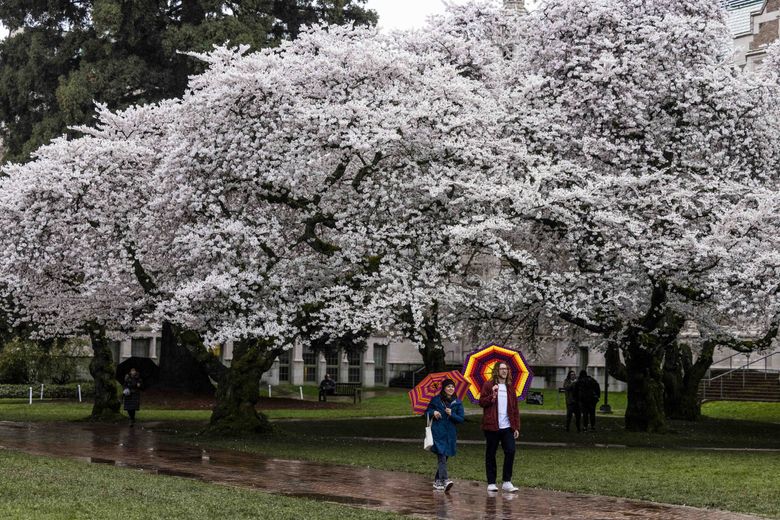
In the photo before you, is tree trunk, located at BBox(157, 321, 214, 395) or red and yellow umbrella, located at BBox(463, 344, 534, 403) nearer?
red and yellow umbrella, located at BBox(463, 344, 534, 403)

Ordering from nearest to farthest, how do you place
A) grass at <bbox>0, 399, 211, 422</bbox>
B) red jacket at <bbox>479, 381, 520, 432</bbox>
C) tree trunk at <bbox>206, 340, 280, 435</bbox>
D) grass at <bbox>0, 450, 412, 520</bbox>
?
grass at <bbox>0, 450, 412, 520</bbox>, red jacket at <bbox>479, 381, 520, 432</bbox>, tree trunk at <bbox>206, 340, 280, 435</bbox>, grass at <bbox>0, 399, 211, 422</bbox>

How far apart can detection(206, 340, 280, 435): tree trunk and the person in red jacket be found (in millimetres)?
12069

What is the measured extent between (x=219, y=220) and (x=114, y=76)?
1977cm

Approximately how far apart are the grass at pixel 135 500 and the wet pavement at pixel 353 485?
84cm

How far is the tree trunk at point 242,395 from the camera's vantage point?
28.1 m

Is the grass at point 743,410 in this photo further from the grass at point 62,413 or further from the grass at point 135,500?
the grass at point 135,500

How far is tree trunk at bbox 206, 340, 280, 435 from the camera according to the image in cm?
2809


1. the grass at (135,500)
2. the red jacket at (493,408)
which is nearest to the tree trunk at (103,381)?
the grass at (135,500)

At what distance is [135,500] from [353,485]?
3.99 metres

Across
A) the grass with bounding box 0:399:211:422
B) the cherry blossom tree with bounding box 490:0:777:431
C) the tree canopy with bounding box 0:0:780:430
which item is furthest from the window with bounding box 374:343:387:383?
the cherry blossom tree with bounding box 490:0:777:431

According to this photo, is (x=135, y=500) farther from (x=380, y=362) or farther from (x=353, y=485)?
(x=380, y=362)

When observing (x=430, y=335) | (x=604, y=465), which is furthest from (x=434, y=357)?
(x=604, y=465)

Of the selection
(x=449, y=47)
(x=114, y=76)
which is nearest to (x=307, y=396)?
(x=114, y=76)

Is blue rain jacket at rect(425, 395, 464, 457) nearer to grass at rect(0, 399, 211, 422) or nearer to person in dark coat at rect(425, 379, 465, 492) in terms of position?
→ person in dark coat at rect(425, 379, 465, 492)
